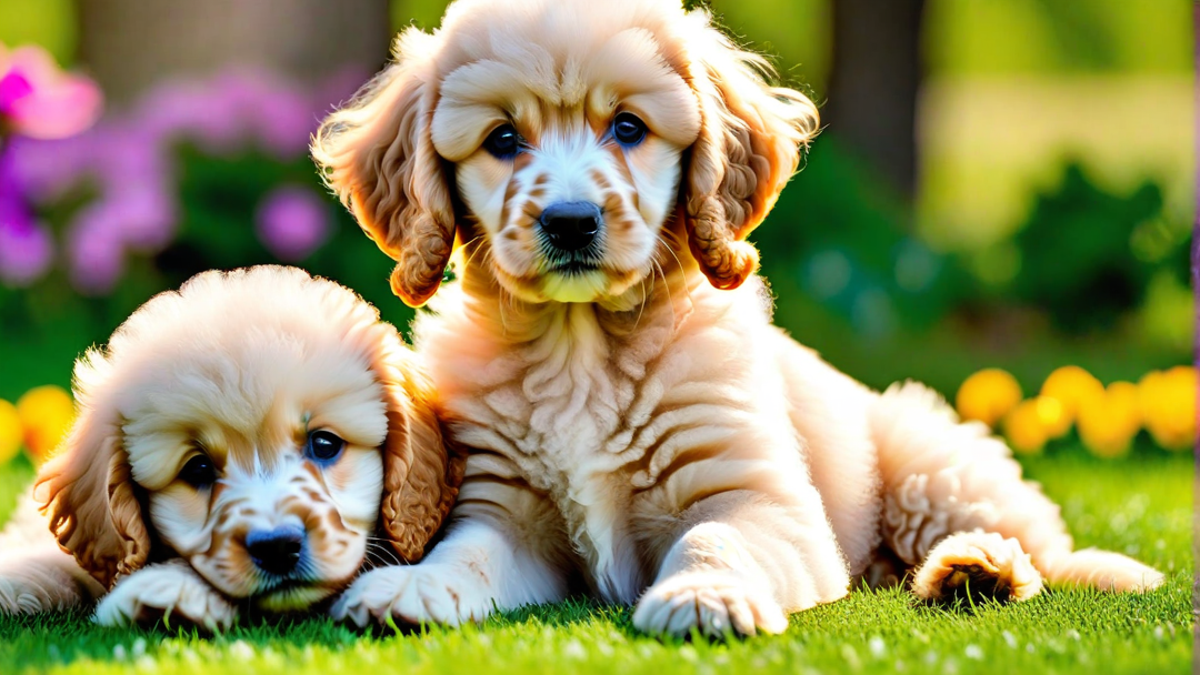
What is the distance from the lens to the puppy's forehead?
3754 mm

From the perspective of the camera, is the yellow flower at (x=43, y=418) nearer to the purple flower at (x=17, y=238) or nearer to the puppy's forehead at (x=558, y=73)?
the purple flower at (x=17, y=238)

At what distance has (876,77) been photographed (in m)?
11.5

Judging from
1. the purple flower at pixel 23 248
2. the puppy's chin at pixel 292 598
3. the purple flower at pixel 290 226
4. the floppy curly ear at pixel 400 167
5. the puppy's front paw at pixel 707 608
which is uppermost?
the floppy curly ear at pixel 400 167

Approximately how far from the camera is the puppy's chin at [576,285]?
3.69 metres

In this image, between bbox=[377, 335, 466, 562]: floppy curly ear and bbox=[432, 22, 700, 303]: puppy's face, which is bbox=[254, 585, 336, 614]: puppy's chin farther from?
bbox=[432, 22, 700, 303]: puppy's face

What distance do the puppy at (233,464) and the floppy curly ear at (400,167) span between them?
265mm

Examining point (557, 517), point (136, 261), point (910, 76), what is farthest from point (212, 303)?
point (910, 76)

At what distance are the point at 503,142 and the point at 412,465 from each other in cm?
97

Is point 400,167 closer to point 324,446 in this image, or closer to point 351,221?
point 324,446

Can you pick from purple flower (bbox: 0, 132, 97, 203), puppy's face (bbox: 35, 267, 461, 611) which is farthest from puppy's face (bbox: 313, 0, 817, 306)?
purple flower (bbox: 0, 132, 97, 203)

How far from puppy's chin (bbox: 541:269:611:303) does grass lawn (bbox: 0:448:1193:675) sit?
2.86 ft

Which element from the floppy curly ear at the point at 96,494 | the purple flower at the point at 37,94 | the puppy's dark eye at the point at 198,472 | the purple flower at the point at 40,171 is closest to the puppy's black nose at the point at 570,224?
the puppy's dark eye at the point at 198,472

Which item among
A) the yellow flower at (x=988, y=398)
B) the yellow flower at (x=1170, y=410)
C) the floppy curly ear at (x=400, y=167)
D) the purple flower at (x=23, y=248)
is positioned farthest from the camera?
the purple flower at (x=23, y=248)

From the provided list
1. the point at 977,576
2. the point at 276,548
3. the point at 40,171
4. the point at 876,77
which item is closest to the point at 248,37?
the point at 40,171
